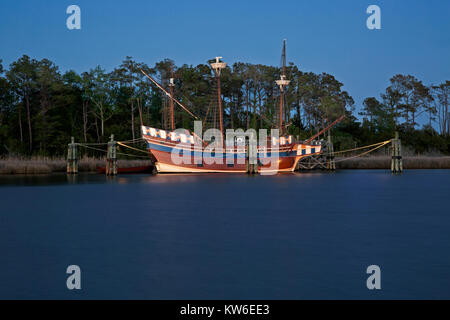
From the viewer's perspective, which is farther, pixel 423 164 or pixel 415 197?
pixel 423 164

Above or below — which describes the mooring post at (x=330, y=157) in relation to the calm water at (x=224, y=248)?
above

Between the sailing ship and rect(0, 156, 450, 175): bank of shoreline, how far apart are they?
19.5 feet

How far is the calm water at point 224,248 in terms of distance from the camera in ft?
29.7

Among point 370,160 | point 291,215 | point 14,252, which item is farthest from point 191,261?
point 370,160

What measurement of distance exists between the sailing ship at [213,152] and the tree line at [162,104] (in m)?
9.39

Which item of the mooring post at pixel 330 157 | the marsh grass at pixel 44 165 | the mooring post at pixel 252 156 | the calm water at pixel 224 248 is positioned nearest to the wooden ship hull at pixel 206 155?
the mooring post at pixel 252 156

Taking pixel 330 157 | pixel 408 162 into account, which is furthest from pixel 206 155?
pixel 408 162

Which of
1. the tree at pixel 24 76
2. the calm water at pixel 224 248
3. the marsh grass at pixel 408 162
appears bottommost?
the calm water at pixel 224 248

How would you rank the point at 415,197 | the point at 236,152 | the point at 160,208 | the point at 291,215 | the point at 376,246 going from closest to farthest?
the point at 376,246 → the point at 291,215 → the point at 160,208 → the point at 415,197 → the point at 236,152

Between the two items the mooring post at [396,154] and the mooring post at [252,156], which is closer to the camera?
the mooring post at [252,156]

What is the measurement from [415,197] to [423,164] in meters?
33.9

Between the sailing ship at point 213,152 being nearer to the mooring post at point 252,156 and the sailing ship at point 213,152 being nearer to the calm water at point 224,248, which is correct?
the mooring post at point 252,156

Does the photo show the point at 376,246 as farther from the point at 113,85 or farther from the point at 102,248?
the point at 113,85
